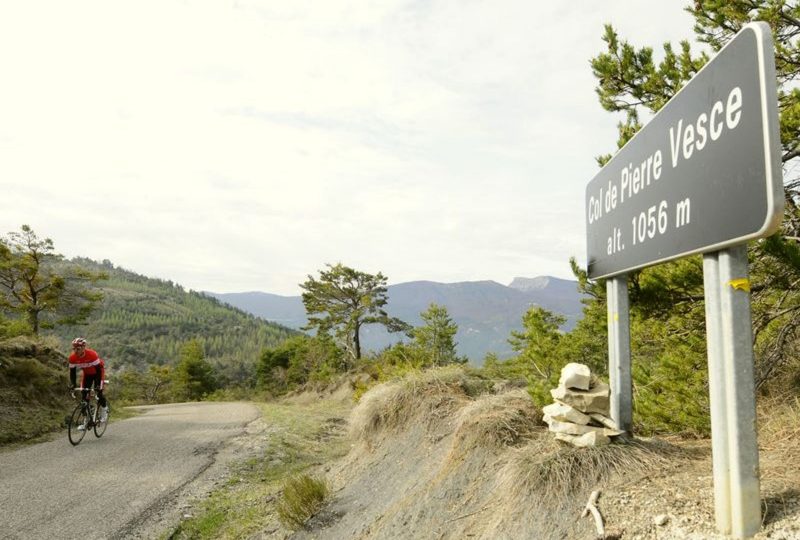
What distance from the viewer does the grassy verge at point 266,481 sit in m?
5.92

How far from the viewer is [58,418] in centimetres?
1180

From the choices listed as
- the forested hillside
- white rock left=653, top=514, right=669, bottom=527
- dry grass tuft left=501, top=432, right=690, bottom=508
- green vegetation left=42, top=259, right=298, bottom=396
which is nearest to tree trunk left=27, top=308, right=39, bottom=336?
green vegetation left=42, top=259, right=298, bottom=396

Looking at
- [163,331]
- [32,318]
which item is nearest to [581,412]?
[32,318]

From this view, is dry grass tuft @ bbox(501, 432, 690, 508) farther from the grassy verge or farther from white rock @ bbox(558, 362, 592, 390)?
the grassy verge

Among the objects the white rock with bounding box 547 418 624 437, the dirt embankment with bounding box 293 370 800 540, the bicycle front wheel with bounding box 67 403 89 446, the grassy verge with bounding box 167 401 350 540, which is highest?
the white rock with bounding box 547 418 624 437

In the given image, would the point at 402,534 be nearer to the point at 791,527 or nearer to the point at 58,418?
the point at 791,527

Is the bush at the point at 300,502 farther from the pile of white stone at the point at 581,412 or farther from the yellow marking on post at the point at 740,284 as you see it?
the yellow marking on post at the point at 740,284

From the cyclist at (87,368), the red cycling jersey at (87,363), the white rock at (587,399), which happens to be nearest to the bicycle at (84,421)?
the cyclist at (87,368)

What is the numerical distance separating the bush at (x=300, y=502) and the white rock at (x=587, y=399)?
3.61m

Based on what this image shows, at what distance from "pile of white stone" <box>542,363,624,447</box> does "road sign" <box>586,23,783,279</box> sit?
997mm

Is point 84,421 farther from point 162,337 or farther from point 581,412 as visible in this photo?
point 162,337

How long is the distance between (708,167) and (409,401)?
5.81 m

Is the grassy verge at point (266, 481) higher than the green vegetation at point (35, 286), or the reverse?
the green vegetation at point (35, 286)

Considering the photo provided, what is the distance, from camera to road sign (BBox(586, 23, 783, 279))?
1.88 m
